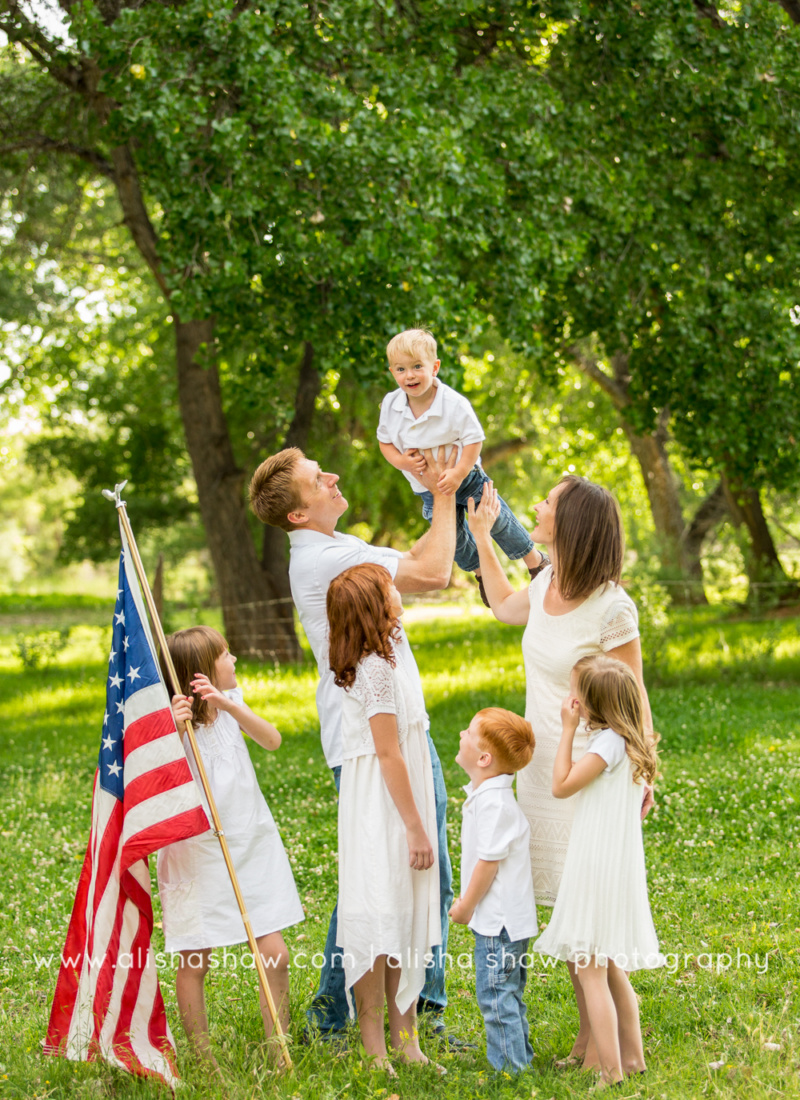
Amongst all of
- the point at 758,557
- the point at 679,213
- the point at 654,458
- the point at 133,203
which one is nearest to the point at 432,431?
the point at 679,213

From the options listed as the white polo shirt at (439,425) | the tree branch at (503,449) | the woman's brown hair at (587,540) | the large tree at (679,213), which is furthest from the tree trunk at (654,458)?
the woman's brown hair at (587,540)

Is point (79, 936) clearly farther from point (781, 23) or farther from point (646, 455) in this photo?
point (646, 455)

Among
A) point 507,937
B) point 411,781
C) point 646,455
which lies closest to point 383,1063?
point 507,937

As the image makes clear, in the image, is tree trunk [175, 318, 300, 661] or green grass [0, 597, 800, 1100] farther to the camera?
tree trunk [175, 318, 300, 661]

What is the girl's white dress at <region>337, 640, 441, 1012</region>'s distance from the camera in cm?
352

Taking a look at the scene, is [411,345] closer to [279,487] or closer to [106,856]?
[279,487]

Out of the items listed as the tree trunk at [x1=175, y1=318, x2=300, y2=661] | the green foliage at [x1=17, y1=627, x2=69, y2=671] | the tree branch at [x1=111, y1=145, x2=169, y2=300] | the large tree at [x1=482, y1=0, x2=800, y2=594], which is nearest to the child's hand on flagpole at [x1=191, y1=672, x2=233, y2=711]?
the large tree at [x1=482, y1=0, x2=800, y2=594]

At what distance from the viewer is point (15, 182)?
14.8 metres

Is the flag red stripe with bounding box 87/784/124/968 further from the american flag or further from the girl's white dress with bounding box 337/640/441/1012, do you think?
the girl's white dress with bounding box 337/640/441/1012

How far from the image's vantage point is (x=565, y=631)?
3.66m

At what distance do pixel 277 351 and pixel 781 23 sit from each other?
6431 mm

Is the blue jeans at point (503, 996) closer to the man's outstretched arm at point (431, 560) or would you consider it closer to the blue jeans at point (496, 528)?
the man's outstretched arm at point (431, 560)

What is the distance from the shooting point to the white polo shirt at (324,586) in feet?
12.1

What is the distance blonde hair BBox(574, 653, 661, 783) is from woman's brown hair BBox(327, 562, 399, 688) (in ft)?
2.26
